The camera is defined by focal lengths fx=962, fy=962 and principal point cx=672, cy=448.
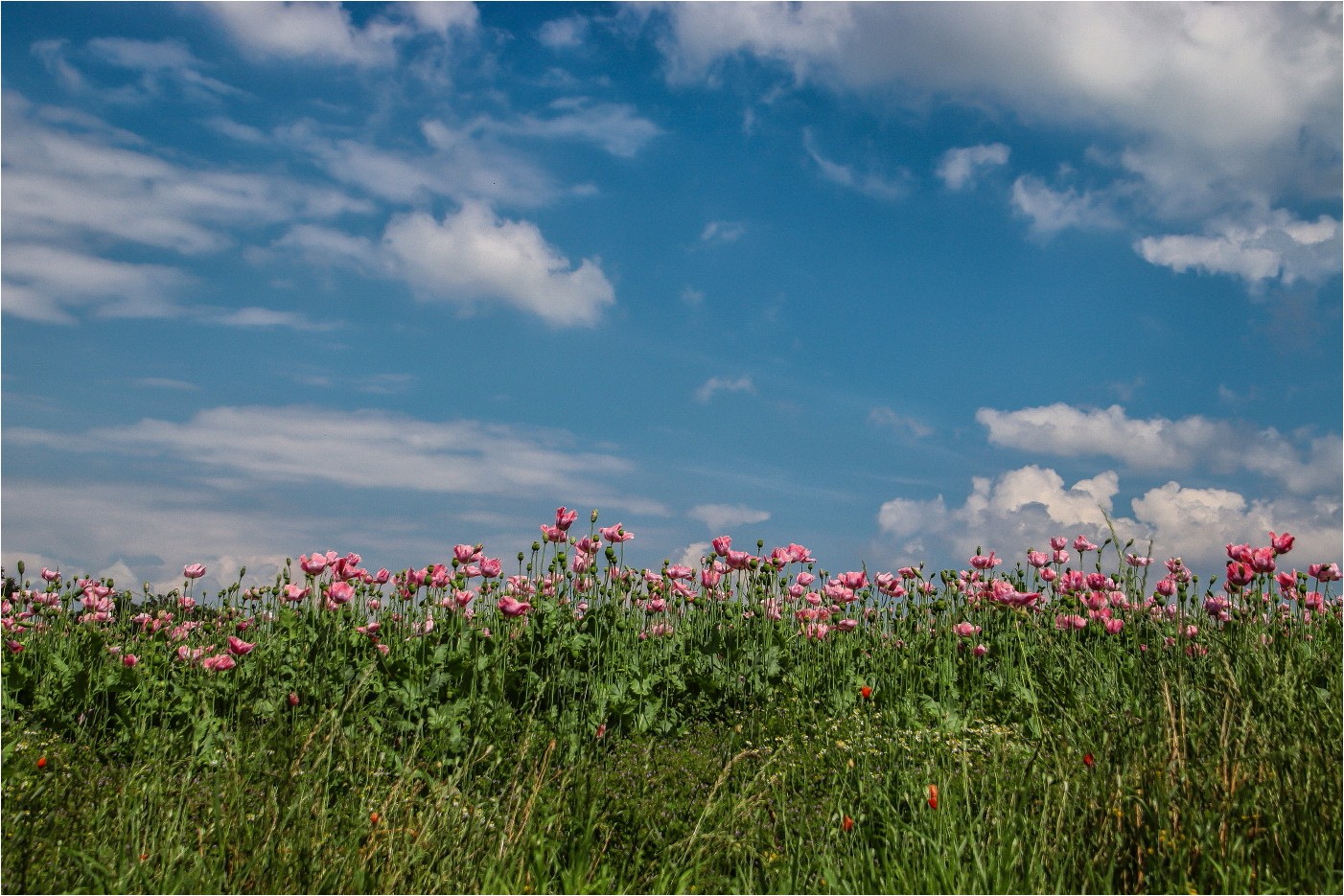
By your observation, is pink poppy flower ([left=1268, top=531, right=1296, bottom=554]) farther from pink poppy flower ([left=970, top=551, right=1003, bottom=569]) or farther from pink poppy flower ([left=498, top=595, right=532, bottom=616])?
pink poppy flower ([left=498, top=595, right=532, bottom=616])

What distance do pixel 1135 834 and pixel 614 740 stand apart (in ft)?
11.4

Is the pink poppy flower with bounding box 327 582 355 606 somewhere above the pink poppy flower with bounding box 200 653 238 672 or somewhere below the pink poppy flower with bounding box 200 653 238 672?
above

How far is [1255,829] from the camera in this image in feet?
12.7

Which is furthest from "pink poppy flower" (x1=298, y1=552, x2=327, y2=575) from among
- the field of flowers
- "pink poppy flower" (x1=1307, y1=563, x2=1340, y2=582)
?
"pink poppy flower" (x1=1307, y1=563, x2=1340, y2=582)

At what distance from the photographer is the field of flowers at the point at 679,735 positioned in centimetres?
399

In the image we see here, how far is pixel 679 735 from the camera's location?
6.77 m

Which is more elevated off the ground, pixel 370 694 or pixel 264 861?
pixel 370 694

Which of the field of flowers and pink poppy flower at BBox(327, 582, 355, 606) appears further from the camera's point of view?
pink poppy flower at BBox(327, 582, 355, 606)

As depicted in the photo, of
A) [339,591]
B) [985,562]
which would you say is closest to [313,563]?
[339,591]

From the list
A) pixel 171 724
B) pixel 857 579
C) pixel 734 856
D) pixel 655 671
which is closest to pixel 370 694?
pixel 171 724

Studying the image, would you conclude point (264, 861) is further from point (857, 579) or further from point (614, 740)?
point (857, 579)

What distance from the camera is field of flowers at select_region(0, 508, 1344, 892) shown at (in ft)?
13.1

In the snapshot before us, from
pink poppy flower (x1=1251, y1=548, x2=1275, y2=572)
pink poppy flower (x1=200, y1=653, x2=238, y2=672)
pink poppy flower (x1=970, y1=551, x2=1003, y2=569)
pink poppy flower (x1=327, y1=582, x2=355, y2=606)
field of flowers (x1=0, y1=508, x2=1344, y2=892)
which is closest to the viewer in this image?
field of flowers (x1=0, y1=508, x2=1344, y2=892)

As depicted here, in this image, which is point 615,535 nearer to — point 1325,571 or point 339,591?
point 339,591
